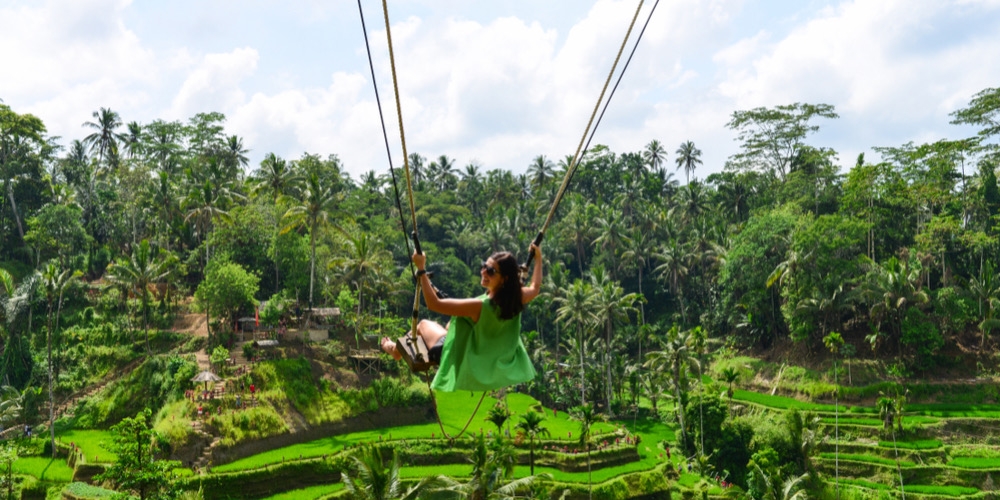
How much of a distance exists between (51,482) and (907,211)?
162 feet

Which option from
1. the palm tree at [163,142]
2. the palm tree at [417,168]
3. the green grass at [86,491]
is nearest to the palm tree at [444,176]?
the palm tree at [417,168]

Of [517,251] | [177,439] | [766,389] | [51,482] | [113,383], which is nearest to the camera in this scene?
[51,482]

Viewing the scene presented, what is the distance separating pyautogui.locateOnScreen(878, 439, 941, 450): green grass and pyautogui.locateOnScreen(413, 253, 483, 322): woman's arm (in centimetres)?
3384

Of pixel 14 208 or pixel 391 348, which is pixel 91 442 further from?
pixel 391 348

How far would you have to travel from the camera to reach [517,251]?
5697 cm

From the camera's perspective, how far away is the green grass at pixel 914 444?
106 feet

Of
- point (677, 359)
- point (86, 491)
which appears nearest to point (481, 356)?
point (86, 491)

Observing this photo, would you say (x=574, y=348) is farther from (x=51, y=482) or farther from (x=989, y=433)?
(x=51, y=482)

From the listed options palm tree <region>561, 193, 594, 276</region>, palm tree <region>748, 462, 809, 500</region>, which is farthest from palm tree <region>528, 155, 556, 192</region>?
palm tree <region>748, 462, 809, 500</region>

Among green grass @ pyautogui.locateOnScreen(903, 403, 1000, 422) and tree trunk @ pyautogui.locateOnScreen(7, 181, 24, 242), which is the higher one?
tree trunk @ pyautogui.locateOnScreen(7, 181, 24, 242)

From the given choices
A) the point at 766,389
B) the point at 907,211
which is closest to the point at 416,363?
the point at 766,389

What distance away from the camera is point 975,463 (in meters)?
30.8

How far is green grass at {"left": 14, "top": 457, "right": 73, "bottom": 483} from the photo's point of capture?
83.8 ft

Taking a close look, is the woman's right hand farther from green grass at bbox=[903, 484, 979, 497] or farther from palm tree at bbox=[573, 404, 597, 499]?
green grass at bbox=[903, 484, 979, 497]
